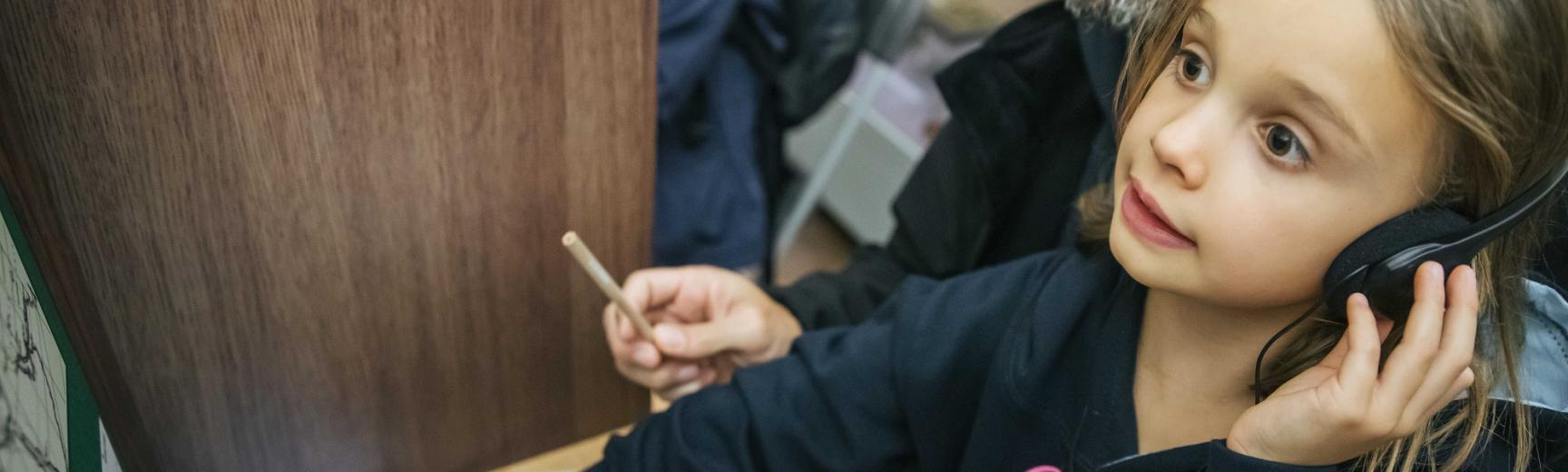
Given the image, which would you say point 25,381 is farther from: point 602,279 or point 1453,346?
point 1453,346

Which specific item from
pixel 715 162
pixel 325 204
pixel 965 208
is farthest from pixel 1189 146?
pixel 715 162

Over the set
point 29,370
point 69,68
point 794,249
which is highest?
point 69,68

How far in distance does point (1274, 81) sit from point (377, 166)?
421mm

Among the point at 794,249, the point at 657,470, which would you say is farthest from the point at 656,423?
the point at 794,249

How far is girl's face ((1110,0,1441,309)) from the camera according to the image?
1.36 feet

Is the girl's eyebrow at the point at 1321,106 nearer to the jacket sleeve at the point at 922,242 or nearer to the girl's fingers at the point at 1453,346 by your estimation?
the girl's fingers at the point at 1453,346

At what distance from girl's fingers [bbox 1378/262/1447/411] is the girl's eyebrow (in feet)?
0.25

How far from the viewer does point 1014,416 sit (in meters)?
0.62

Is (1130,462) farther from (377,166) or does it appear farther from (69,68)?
(69,68)

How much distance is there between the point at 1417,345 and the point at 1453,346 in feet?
0.06

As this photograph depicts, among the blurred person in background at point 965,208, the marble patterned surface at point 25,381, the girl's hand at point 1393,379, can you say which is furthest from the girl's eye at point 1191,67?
the marble patterned surface at point 25,381

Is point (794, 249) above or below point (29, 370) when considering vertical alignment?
below

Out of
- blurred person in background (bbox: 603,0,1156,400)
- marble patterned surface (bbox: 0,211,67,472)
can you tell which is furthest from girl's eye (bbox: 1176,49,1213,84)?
marble patterned surface (bbox: 0,211,67,472)

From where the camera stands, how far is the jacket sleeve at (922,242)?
0.94 m
